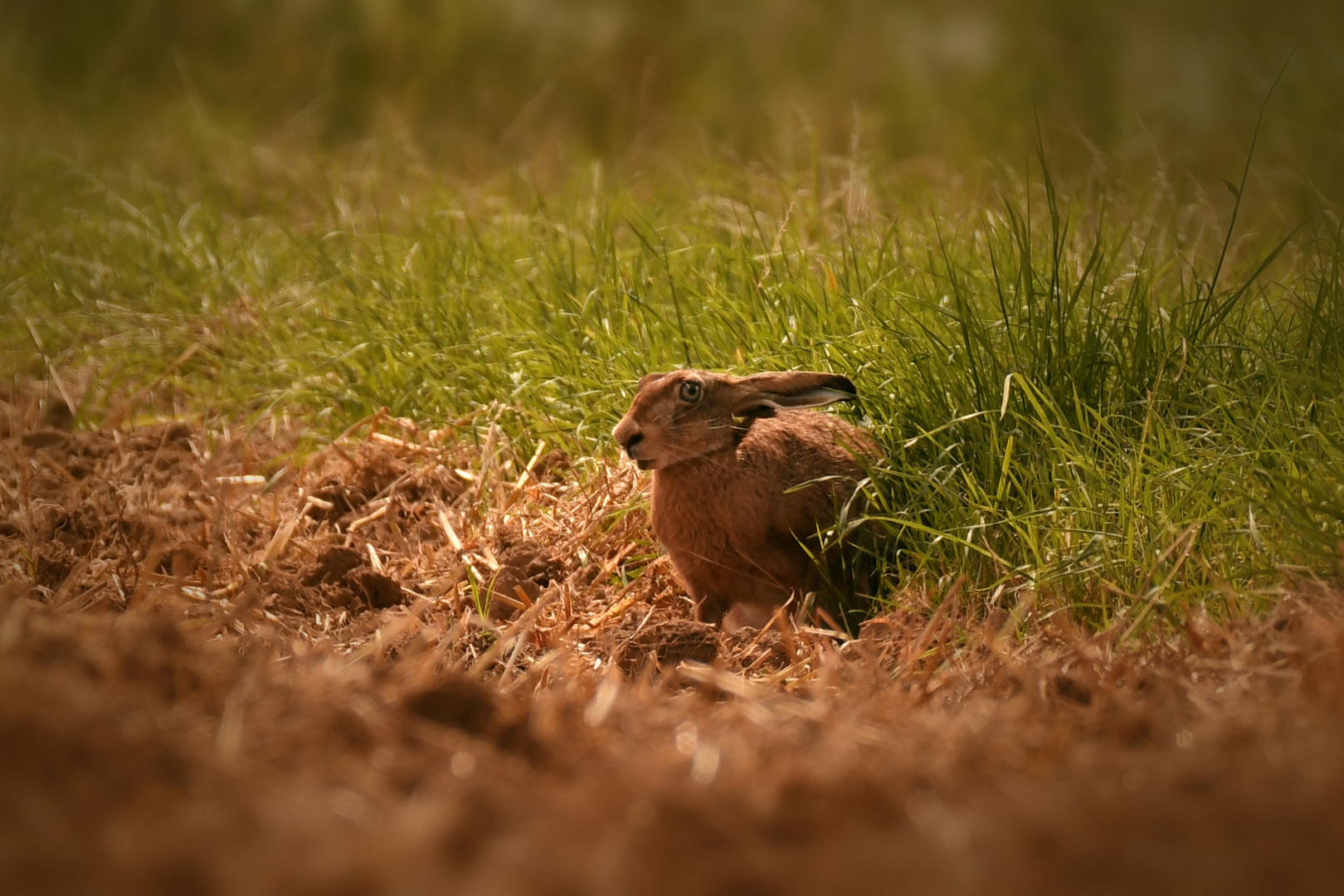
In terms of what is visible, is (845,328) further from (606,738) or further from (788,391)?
(606,738)

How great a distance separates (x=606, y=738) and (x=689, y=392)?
147 centimetres

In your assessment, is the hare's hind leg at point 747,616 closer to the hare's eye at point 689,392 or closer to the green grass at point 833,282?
the green grass at point 833,282

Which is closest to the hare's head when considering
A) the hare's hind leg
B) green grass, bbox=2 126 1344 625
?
green grass, bbox=2 126 1344 625

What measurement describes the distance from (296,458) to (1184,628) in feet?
11.0

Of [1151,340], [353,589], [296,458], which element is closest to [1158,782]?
[1151,340]

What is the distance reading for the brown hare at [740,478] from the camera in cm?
372

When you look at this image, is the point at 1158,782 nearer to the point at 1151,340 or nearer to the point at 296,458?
the point at 1151,340

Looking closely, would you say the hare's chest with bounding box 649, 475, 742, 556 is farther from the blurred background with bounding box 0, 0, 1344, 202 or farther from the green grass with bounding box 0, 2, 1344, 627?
the blurred background with bounding box 0, 0, 1344, 202

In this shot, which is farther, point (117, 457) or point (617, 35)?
point (617, 35)

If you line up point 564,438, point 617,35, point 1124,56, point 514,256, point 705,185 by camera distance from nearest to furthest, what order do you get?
point 564,438
point 514,256
point 705,185
point 1124,56
point 617,35

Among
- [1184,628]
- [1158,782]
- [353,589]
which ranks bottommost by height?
[353,589]

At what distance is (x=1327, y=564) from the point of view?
296cm

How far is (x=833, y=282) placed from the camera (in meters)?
4.58

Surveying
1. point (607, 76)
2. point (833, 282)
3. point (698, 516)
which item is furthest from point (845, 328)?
point (607, 76)
